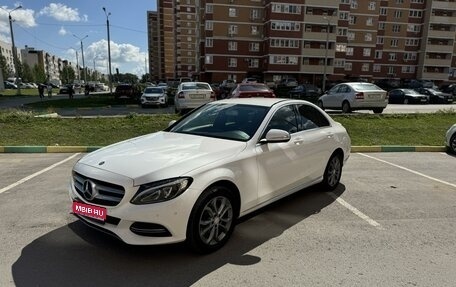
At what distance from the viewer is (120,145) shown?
4227mm

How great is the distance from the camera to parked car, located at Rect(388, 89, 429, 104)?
90.2 ft

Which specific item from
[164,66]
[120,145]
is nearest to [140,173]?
[120,145]

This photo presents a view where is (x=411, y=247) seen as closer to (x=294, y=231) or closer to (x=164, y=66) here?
(x=294, y=231)

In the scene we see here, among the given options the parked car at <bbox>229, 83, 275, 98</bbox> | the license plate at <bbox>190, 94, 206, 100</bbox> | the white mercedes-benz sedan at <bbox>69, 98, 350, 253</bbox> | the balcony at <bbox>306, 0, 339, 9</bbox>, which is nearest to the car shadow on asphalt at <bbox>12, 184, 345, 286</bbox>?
the white mercedes-benz sedan at <bbox>69, 98, 350, 253</bbox>

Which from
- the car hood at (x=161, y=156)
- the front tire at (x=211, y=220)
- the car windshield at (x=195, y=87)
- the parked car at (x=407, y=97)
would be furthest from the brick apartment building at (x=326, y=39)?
the front tire at (x=211, y=220)

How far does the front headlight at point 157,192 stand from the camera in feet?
10.5

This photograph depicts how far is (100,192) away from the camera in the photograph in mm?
3375

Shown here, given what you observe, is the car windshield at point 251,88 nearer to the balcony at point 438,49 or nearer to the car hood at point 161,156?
the car hood at point 161,156

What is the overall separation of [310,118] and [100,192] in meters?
3.35

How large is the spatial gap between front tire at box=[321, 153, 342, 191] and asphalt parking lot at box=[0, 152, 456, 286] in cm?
14

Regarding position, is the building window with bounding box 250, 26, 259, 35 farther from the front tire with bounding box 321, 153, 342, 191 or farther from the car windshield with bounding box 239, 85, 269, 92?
the front tire with bounding box 321, 153, 342, 191

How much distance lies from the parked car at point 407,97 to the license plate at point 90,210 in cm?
2900

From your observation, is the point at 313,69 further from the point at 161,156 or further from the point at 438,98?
the point at 161,156

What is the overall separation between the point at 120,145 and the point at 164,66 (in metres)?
132
